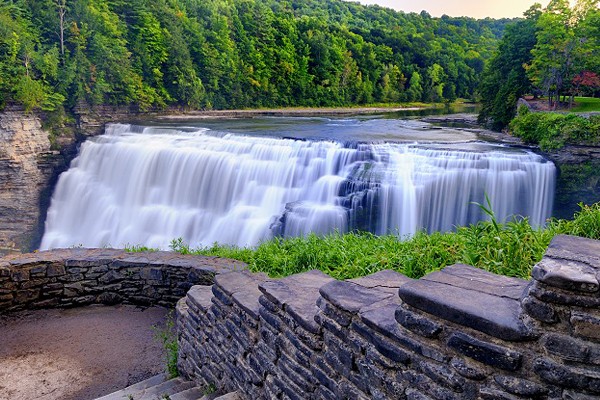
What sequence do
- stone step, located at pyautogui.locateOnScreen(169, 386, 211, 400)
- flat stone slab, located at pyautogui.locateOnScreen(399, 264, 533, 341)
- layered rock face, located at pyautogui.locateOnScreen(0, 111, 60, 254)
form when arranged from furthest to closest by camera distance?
1. layered rock face, located at pyautogui.locateOnScreen(0, 111, 60, 254)
2. stone step, located at pyautogui.locateOnScreen(169, 386, 211, 400)
3. flat stone slab, located at pyautogui.locateOnScreen(399, 264, 533, 341)

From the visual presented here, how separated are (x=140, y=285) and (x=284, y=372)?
4.32m

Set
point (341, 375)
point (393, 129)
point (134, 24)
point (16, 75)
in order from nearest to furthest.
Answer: point (341, 375) → point (16, 75) → point (393, 129) → point (134, 24)

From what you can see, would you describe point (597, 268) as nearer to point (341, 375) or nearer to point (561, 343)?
point (561, 343)

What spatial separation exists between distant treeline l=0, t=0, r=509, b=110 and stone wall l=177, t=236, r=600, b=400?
19.3 metres

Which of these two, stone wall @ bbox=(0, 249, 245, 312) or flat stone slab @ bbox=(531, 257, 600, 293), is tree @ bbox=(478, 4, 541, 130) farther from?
flat stone slab @ bbox=(531, 257, 600, 293)

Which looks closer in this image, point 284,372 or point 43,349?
point 284,372

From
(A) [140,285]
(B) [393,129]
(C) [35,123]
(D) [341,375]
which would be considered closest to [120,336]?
(A) [140,285]

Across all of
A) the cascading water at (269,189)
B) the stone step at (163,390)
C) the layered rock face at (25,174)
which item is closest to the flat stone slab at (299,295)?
the stone step at (163,390)

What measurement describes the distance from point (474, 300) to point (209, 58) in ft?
112

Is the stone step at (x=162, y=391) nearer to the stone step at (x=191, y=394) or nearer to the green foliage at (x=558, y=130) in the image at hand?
the stone step at (x=191, y=394)

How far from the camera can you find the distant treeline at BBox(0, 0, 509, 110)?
69.4ft

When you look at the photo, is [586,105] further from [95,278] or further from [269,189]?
[95,278]

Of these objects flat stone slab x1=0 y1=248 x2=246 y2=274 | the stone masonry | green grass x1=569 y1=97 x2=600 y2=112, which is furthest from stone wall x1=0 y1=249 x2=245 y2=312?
green grass x1=569 y1=97 x2=600 y2=112

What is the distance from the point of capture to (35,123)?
1867 centimetres
